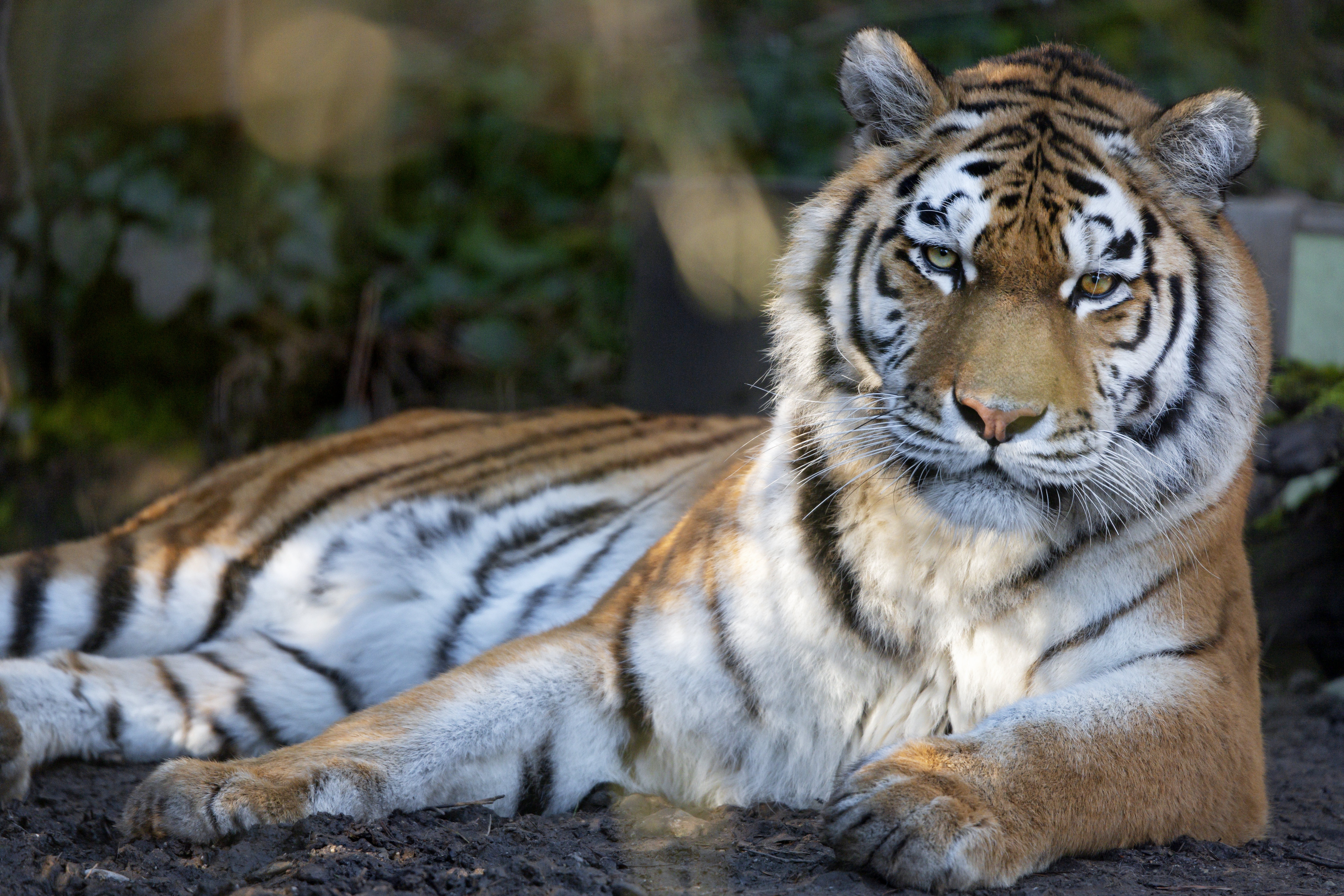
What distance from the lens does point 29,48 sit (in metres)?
3.59

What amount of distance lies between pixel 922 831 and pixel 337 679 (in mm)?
1495

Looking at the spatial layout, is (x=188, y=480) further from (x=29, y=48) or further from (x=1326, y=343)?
(x=1326, y=343)

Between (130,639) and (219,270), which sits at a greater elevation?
(219,270)

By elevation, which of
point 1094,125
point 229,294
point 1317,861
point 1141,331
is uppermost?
point 1094,125

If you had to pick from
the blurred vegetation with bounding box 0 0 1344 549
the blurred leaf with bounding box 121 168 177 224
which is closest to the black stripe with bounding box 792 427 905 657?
the blurred vegetation with bounding box 0 0 1344 549

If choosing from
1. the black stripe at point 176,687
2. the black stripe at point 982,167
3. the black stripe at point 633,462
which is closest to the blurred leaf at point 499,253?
the black stripe at point 633,462

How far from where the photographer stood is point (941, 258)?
6.04 ft

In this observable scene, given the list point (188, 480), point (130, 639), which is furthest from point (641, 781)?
point (188, 480)

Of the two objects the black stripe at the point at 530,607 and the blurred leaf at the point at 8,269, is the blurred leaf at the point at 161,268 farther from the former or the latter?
the black stripe at the point at 530,607

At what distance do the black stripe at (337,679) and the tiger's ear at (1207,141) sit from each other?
1819mm

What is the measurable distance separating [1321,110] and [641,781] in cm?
464

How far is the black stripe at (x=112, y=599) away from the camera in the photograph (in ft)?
8.80

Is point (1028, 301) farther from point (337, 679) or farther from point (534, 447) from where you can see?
point (337, 679)

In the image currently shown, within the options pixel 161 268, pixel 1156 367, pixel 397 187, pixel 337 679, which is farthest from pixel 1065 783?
pixel 397 187
